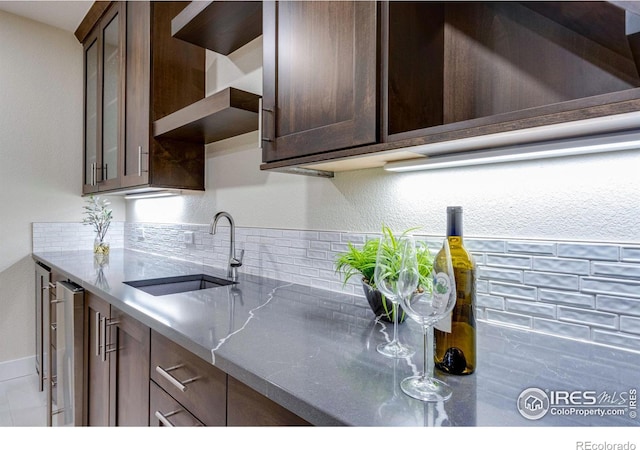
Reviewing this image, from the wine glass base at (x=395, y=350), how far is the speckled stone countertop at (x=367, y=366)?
0.06ft

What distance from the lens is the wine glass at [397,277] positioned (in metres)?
0.71

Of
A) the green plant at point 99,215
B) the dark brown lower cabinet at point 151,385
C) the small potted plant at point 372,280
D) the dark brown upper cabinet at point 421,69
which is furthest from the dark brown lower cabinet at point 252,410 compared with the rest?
the green plant at point 99,215

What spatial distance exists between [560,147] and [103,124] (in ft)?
9.65

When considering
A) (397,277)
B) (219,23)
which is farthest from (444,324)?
(219,23)

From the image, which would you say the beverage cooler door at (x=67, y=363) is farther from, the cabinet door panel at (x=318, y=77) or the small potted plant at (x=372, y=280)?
the small potted plant at (x=372, y=280)

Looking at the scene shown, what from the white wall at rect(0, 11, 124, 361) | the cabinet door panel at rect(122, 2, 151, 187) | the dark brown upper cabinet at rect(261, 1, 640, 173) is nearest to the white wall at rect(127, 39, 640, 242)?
the dark brown upper cabinet at rect(261, 1, 640, 173)

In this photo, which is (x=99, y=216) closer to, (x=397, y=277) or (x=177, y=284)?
(x=177, y=284)

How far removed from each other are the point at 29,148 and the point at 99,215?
2.39 ft

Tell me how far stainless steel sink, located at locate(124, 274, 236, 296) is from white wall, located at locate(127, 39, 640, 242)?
1.11ft

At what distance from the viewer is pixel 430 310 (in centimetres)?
67
